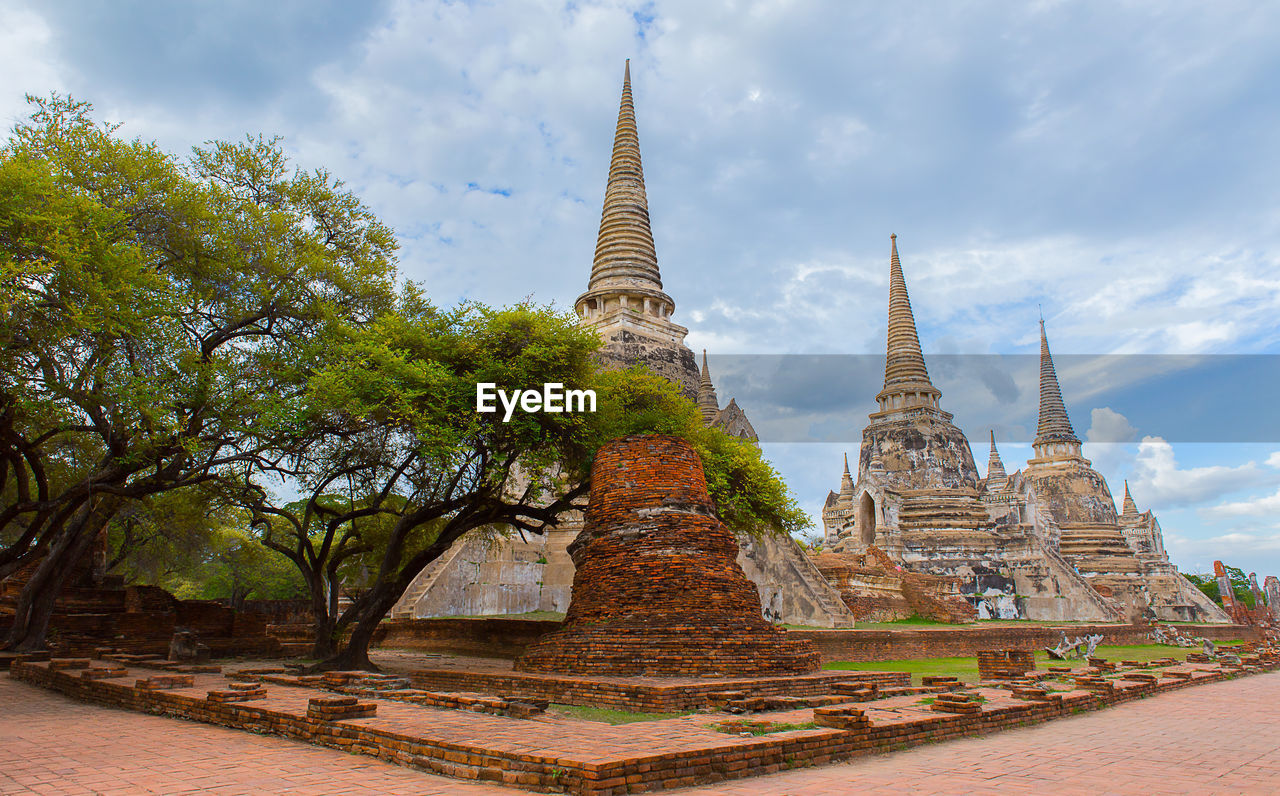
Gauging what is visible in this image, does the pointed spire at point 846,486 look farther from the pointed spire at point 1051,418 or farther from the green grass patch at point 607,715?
the green grass patch at point 607,715

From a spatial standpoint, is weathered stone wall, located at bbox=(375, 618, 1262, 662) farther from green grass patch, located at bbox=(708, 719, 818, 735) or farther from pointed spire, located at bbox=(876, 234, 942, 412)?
→ pointed spire, located at bbox=(876, 234, 942, 412)

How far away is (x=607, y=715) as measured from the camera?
928cm

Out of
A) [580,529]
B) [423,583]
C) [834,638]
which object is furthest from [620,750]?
[423,583]

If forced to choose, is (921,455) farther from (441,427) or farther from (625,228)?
(441,427)

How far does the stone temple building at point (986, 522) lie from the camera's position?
30859mm

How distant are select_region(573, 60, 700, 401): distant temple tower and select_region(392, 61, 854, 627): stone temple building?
0.12 ft

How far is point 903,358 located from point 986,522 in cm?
929

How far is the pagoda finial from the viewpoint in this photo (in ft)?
88.3

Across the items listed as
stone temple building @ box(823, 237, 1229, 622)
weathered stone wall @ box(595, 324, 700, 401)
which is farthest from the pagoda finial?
stone temple building @ box(823, 237, 1229, 622)

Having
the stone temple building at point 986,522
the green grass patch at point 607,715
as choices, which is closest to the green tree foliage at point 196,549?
the green grass patch at point 607,715

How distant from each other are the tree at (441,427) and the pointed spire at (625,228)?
382 inches

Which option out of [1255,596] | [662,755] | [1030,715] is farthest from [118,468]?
[1255,596]

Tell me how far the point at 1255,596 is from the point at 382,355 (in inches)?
2108

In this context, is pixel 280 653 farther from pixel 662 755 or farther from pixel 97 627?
pixel 662 755
